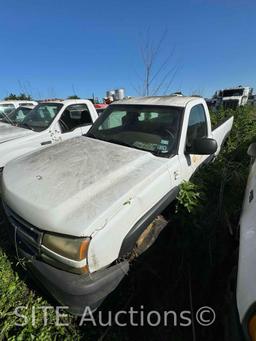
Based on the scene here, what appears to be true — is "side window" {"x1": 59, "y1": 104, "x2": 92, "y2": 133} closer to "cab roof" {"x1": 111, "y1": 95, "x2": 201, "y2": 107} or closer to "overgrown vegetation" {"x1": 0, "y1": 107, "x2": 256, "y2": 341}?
"cab roof" {"x1": 111, "y1": 95, "x2": 201, "y2": 107}

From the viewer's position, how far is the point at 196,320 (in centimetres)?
204

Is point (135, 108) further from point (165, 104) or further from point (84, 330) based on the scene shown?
point (84, 330)

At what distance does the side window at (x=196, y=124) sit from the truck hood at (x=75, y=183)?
83cm

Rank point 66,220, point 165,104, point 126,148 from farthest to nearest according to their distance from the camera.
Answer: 1. point 165,104
2. point 126,148
3. point 66,220

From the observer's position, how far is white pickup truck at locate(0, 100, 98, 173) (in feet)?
14.0

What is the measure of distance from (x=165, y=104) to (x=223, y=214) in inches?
65.6

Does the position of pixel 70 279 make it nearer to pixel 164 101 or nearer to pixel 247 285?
Result: pixel 247 285

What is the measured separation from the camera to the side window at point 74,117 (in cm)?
518

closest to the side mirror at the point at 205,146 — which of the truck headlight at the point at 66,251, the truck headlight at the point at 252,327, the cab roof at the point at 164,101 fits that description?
the cab roof at the point at 164,101

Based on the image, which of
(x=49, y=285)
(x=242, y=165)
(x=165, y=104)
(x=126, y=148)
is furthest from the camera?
(x=242, y=165)

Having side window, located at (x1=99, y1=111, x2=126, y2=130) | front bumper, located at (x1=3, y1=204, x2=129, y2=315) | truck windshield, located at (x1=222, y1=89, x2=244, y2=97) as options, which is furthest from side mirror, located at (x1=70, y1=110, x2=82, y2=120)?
truck windshield, located at (x1=222, y1=89, x2=244, y2=97)

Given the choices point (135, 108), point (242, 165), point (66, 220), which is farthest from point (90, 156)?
point (242, 165)

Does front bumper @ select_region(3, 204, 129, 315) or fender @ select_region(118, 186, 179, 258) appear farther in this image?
fender @ select_region(118, 186, 179, 258)

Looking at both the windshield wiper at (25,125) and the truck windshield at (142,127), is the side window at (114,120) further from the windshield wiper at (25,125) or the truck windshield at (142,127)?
the windshield wiper at (25,125)
